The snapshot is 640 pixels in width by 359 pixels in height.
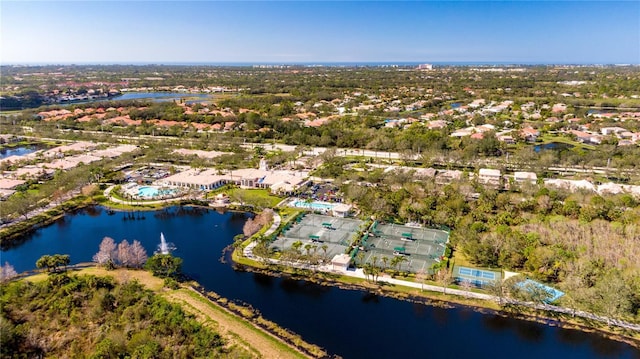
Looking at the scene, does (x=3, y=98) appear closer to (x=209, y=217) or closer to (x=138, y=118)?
(x=138, y=118)

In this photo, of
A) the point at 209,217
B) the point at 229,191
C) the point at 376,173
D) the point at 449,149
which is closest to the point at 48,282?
the point at 209,217

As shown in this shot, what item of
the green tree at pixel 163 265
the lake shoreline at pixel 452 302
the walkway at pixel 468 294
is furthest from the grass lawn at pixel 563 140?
the green tree at pixel 163 265

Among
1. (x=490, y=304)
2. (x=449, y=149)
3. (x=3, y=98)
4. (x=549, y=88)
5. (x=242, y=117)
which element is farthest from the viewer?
(x=549, y=88)

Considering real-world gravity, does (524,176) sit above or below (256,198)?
above

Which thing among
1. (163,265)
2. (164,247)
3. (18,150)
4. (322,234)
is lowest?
(164,247)

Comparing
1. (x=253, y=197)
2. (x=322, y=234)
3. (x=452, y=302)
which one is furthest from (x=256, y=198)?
(x=452, y=302)

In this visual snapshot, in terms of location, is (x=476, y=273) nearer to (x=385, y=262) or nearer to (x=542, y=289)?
(x=542, y=289)
